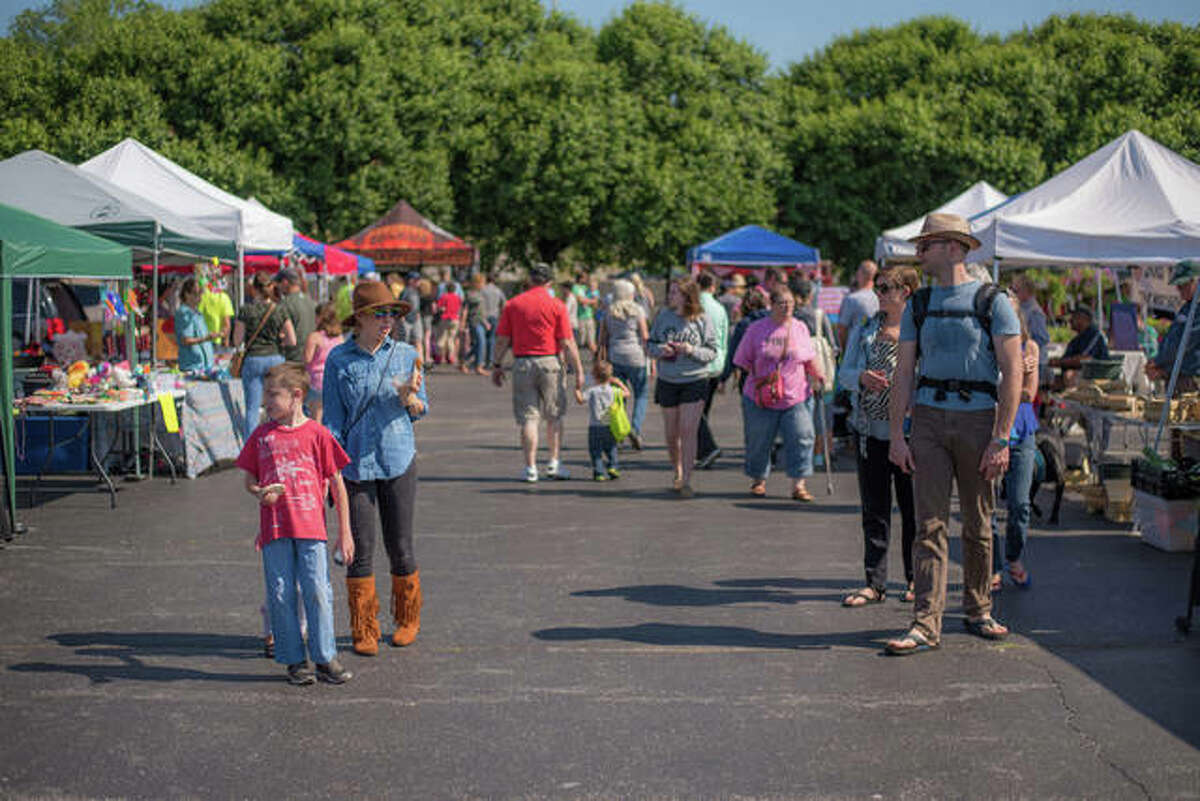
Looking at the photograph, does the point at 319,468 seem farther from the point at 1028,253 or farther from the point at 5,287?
the point at 1028,253

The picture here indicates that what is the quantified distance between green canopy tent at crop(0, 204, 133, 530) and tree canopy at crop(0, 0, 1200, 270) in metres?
29.6

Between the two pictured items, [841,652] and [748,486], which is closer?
[841,652]

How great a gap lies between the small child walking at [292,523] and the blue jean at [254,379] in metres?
7.53

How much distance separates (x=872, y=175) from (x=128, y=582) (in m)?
42.6

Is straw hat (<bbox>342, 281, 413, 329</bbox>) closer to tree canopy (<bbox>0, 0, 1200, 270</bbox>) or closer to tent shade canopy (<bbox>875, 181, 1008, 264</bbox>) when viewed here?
tent shade canopy (<bbox>875, 181, 1008, 264</bbox>)

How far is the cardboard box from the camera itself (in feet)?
30.1

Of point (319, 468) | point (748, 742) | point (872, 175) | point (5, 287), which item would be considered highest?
point (872, 175)

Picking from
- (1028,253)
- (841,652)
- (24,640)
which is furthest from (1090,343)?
(24,640)

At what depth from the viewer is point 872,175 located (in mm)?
48031

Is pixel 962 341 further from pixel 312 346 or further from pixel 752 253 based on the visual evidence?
pixel 752 253

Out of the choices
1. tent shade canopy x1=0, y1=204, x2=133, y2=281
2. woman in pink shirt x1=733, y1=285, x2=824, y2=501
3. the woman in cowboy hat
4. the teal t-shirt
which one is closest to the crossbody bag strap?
tent shade canopy x1=0, y1=204, x2=133, y2=281

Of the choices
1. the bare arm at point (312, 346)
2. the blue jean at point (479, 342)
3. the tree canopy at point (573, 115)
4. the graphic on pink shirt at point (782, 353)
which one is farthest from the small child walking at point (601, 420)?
the tree canopy at point (573, 115)

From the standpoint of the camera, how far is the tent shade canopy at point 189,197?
16.1m

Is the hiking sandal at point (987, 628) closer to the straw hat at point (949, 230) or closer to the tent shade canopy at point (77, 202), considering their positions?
the straw hat at point (949, 230)
